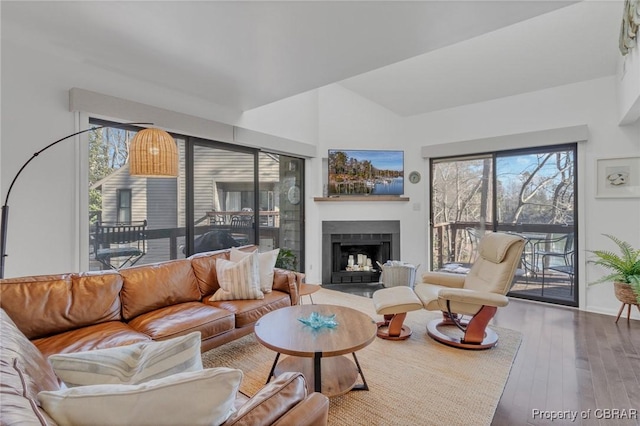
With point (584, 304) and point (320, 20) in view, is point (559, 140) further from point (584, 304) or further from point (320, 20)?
point (320, 20)

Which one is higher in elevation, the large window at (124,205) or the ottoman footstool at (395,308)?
the large window at (124,205)

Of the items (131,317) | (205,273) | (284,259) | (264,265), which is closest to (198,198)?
(205,273)

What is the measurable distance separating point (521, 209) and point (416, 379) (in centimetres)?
311

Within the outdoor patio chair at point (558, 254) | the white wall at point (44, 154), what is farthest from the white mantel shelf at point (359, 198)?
the white wall at point (44, 154)

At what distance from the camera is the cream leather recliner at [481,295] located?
2.59 metres

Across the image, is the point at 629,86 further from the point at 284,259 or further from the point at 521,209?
the point at 284,259

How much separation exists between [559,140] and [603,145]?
439mm

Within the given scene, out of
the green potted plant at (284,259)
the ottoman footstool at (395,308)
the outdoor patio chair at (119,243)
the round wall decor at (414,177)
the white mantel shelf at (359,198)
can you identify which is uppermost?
the round wall decor at (414,177)

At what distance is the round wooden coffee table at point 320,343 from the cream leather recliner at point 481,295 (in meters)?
0.88

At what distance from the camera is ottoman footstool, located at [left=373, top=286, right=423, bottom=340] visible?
2.70 meters

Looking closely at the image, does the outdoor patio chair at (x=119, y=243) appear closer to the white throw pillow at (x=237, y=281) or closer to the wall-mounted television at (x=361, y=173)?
the white throw pillow at (x=237, y=281)

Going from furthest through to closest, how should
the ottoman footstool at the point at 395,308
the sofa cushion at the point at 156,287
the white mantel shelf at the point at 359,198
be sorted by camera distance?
the white mantel shelf at the point at 359,198 → the ottoman footstool at the point at 395,308 → the sofa cushion at the point at 156,287

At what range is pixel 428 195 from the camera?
492cm

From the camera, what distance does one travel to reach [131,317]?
2.31m
